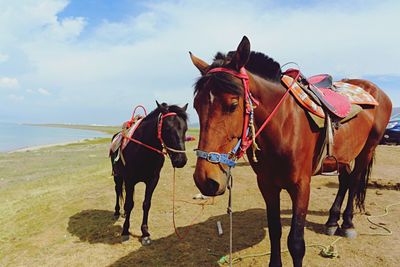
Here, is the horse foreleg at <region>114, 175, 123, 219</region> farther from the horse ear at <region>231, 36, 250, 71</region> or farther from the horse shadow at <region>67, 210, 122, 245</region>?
the horse ear at <region>231, 36, 250, 71</region>

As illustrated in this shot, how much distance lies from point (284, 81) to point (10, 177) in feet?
57.8

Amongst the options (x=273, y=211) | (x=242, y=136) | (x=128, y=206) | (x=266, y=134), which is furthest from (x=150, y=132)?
(x=242, y=136)

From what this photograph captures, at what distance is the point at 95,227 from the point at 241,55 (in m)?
5.37

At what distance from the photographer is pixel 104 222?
6.59 meters

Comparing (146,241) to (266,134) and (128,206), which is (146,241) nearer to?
(128,206)

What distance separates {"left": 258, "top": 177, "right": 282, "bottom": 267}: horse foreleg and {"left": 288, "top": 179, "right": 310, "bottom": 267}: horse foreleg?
39 cm

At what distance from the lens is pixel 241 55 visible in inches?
95.5

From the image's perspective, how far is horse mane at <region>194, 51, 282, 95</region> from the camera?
2.30m

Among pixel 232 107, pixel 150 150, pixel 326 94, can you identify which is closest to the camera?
pixel 232 107

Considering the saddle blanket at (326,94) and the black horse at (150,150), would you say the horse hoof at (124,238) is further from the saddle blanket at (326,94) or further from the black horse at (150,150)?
the saddle blanket at (326,94)

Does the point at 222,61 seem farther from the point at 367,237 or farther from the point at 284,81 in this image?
the point at 367,237

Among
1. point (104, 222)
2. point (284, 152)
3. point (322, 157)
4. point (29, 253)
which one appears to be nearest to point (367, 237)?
point (322, 157)

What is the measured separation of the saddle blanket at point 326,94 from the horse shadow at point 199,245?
270cm

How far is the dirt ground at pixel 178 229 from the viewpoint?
15.2ft
